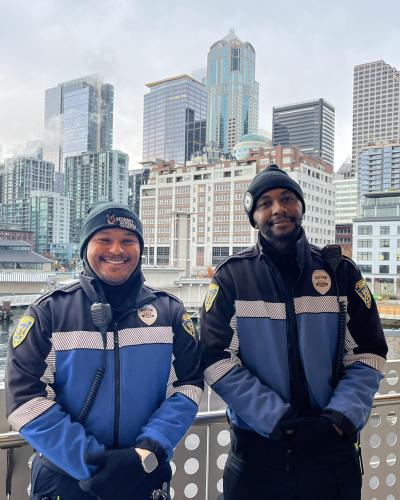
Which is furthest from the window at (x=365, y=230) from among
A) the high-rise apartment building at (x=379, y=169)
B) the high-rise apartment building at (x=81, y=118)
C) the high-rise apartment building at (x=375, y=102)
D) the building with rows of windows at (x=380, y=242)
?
the high-rise apartment building at (x=375, y=102)

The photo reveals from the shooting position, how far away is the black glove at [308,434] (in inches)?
41.8

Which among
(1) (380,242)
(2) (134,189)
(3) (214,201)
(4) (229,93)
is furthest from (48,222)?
→ (4) (229,93)

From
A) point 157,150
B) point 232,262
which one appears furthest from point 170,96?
point 232,262

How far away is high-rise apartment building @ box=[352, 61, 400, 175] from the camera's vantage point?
8681 cm

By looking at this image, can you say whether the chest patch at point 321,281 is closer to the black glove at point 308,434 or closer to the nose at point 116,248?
the black glove at point 308,434

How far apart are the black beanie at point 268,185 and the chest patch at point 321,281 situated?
19 cm

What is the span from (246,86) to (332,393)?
243ft

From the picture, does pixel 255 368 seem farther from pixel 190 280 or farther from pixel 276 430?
pixel 190 280

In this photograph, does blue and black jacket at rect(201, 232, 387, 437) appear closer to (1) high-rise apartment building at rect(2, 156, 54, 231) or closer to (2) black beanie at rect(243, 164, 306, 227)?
(2) black beanie at rect(243, 164, 306, 227)

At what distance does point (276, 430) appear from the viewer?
1050 millimetres

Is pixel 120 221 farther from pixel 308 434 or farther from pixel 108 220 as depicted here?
pixel 308 434

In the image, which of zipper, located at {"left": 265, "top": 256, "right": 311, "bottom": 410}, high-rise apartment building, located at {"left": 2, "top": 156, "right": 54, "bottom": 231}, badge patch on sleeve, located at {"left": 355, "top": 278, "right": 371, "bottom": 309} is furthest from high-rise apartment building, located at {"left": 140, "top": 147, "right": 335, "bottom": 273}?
zipper, located at {"left": 265, "top": 256, "right": 311, "bottom": 410}

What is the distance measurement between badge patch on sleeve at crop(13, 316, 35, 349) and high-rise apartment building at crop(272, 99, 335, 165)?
243 feet

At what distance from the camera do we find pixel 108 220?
1091 mm
